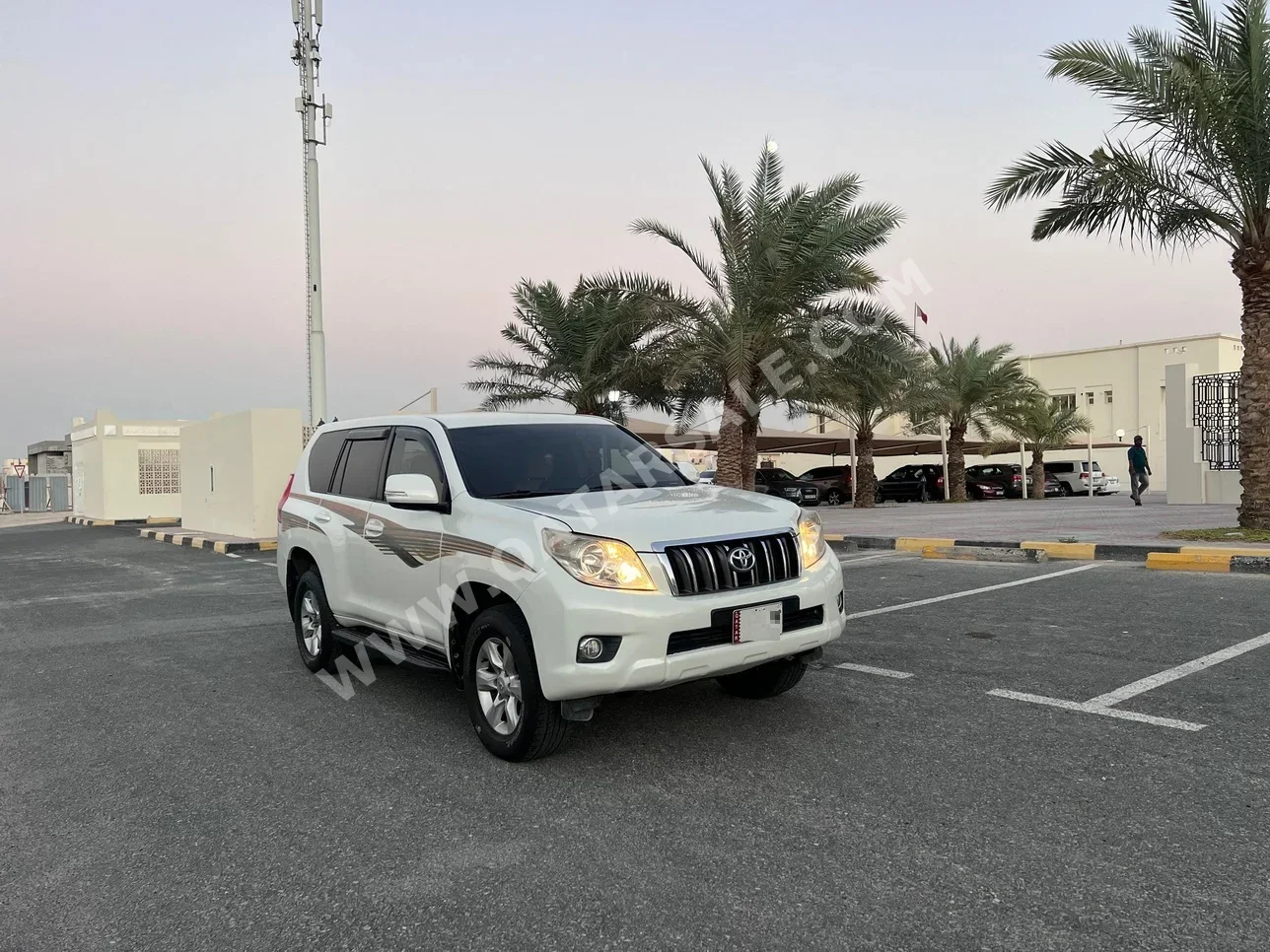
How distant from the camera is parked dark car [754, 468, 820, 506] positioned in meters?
32.3

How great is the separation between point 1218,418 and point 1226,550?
11905 mm

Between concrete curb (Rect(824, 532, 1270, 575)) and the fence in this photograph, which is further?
the fence

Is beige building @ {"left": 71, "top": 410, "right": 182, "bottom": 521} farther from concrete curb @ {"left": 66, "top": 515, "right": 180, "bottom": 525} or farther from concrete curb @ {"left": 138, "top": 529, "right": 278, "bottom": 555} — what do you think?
concrete curb @ {"left": 138, "top": 529, "right": 278, "bottom": 555}

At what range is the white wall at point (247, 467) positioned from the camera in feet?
63.0

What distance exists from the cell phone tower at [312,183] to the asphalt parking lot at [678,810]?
10914 millimetres

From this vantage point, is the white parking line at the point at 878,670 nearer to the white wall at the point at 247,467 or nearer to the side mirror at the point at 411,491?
the side mirror at the point at 411,491

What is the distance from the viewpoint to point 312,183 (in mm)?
17188

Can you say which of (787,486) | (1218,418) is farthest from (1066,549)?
(787,486)

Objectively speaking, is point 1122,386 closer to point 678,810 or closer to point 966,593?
point 966,593

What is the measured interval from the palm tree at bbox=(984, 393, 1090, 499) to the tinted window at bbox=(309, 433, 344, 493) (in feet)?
101

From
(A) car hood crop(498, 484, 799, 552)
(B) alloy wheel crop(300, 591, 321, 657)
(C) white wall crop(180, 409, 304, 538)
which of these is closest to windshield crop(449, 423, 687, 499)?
(A) car hood crop(498, 484, 799, 552)

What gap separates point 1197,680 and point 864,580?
5.29 metres

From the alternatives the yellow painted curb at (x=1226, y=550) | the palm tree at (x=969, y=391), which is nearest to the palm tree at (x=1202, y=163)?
the yellow painted curb at (x=1226, y=550)

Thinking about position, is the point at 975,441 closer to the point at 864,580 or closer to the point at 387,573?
the point at 864,580
